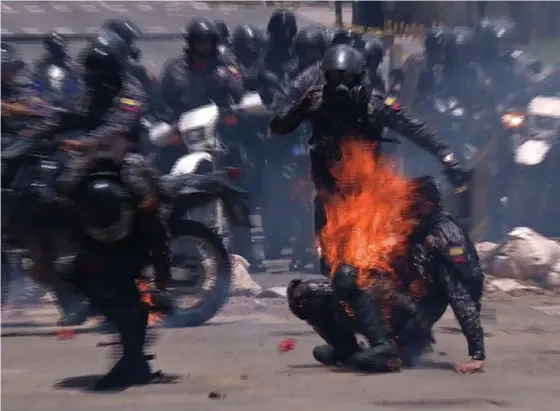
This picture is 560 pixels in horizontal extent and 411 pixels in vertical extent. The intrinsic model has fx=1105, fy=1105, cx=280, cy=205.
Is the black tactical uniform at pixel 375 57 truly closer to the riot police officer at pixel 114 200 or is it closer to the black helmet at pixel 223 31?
the black helmet at pixel 223 31

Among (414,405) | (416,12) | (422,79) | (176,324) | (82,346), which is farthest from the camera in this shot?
(416,12)

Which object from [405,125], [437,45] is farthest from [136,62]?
[405,125]

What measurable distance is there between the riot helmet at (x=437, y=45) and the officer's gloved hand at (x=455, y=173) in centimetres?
662

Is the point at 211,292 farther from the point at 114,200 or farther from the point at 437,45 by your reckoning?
the point at 437,45

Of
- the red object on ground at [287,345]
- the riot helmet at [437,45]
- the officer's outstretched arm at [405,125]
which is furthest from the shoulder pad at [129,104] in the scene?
the riot helmet at [437,45]

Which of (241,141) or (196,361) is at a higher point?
(241,141)

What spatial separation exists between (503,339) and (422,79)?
18.4 ft

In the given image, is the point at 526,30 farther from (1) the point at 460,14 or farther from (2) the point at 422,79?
(2) the point at 422,79

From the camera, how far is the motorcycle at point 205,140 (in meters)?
8.90

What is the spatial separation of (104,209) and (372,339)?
5.25 feet

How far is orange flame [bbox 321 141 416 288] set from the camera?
19.8 ft

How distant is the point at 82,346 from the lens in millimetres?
6949

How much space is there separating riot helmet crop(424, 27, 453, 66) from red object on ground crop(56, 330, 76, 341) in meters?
6.40

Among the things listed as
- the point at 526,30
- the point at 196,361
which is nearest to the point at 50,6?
the point at 526,30
